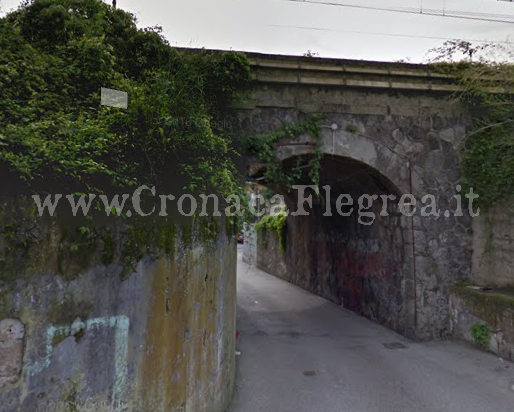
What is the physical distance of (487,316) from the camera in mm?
4934

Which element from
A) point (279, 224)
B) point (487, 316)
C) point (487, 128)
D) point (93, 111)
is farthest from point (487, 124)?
point (279, 224)

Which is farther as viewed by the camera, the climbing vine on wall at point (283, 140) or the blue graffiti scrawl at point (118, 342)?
the climbing vine on wall at point (283, 140)

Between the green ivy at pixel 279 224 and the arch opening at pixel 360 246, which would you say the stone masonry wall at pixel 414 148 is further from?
the green ivy at pixel 279 224

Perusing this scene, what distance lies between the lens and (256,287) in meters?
11.3

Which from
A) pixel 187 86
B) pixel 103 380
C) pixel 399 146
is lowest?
pixel 103 380

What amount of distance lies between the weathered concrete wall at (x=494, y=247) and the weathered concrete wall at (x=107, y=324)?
4659 mm

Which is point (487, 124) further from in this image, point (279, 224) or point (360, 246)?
point (279, 224)

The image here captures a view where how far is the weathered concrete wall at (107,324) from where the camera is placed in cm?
221

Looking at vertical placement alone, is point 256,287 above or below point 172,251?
below

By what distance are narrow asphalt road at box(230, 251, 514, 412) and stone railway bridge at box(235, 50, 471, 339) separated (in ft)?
2.55

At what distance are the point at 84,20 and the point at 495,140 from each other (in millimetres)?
6077

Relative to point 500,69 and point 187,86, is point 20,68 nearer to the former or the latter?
point 187,86

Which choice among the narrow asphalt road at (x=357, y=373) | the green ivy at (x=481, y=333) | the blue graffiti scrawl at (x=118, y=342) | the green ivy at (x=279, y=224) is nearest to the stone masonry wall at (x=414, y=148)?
the green ivy at (x=481, y=333)

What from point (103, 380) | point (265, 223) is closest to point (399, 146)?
point (103, 380)
